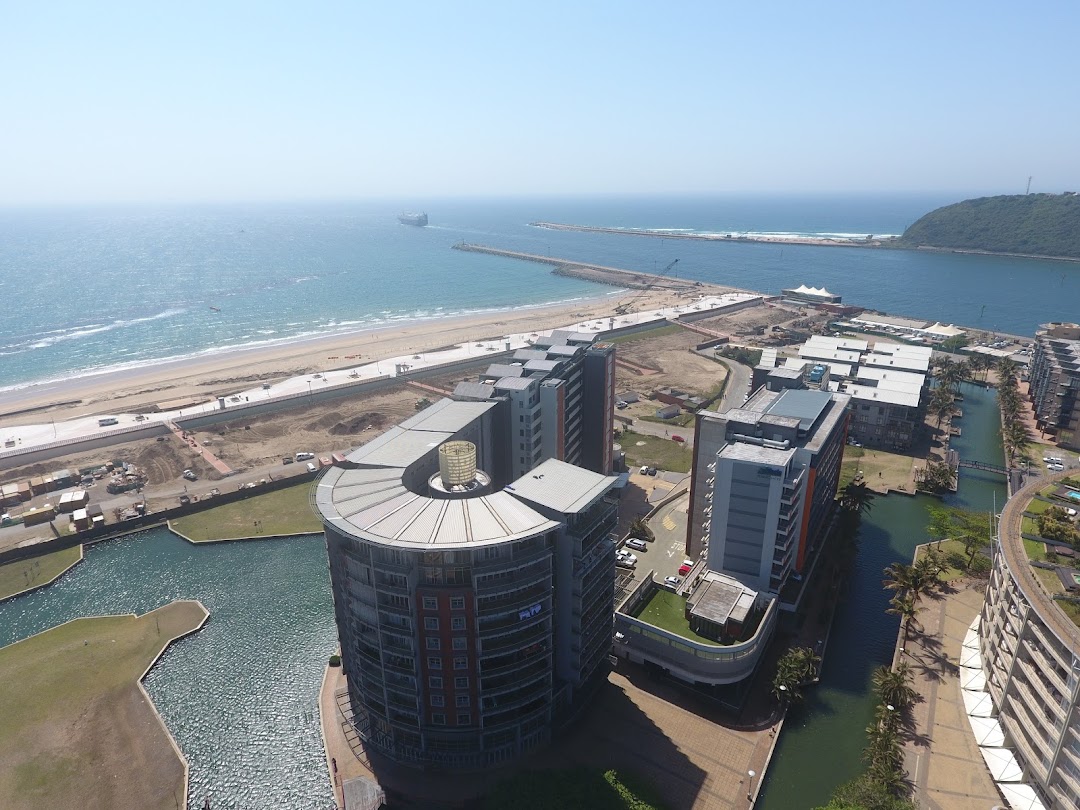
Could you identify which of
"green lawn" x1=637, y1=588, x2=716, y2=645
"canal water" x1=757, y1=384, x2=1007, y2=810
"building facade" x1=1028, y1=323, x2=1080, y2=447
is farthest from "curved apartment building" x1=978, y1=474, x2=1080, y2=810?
"building facade" x1=1028, y1=323, x2=1080, y2=447

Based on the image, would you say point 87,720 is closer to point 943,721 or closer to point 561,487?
point 561,487

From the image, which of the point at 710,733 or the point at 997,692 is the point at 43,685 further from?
the point at 997,692

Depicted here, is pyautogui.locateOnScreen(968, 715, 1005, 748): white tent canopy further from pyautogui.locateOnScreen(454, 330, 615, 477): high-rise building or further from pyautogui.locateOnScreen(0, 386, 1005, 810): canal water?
pyautogui.locateOnScreen(454, 330, 615, 477): high-rise building

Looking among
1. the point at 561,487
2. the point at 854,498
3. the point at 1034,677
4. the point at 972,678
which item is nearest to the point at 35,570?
the point at 561,487

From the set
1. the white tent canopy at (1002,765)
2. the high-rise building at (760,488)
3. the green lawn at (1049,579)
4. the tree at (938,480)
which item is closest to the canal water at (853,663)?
the tree at (938,480)

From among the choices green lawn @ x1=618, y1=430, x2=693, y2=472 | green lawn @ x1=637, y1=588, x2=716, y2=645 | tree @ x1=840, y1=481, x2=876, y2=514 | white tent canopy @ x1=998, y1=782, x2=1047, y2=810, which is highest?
tree @ x1=840, y1=481, x2=876, y2=514
